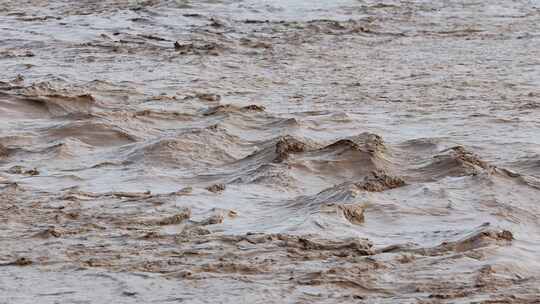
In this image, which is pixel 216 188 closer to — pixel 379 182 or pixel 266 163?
pixel 266 163

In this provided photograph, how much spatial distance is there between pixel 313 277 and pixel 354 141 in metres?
2.30

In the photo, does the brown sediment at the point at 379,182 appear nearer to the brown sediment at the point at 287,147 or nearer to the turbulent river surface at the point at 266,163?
the turbulent river surface at the point at 266,163

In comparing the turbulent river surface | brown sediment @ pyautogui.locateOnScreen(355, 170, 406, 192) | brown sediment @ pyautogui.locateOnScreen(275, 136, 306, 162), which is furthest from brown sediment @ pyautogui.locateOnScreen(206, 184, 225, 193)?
brown sediment @ pyautogui.locateOnScreen(355, 170, 406, 192)

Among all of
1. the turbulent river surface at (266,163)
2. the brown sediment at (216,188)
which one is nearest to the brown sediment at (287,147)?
the turbulent river surface at (266,163)

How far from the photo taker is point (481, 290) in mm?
3953

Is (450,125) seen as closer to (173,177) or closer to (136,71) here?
(173,177)

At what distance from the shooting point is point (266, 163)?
6.09 meters

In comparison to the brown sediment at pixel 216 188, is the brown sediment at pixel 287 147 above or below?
above

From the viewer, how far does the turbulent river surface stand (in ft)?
13.7

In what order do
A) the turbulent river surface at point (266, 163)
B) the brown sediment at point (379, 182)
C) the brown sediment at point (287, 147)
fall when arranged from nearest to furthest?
the turbulent river surface at point (266, 163)
the brown sediment at point (379, 182)
the brown sediment at point (287, 147)

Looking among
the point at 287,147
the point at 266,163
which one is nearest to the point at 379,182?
the point at 266,163

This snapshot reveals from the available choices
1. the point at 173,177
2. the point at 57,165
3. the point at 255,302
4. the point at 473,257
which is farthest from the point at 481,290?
the point at 57,165

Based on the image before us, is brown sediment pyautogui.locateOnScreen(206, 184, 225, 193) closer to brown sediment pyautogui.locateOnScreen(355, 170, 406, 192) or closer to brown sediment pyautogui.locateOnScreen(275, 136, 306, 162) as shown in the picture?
brown sediment pyautogui.locateOnScreen(275, 136, 306, 162)

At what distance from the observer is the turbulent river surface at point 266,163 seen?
4184 mm
